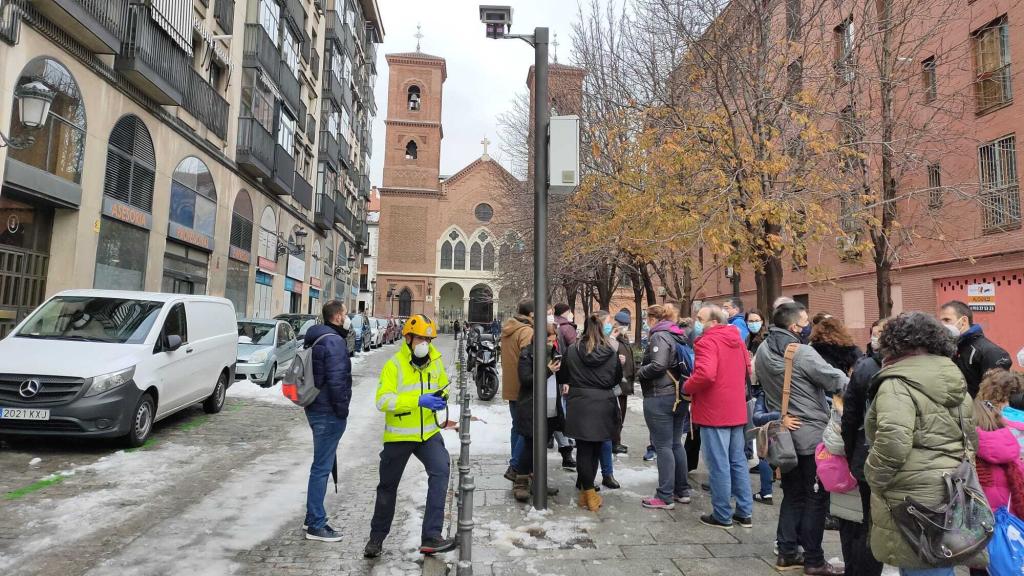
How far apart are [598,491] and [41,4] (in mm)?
12328

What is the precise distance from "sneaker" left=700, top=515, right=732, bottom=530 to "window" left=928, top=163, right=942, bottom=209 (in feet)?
29.8

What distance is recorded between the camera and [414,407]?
3979 millimetres

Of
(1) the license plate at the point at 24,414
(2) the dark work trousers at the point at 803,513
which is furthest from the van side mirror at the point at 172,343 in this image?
(2) the dark work trousers at the point at 803,513

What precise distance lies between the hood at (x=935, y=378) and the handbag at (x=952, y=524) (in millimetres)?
316

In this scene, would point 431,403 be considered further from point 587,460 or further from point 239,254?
point 239,254

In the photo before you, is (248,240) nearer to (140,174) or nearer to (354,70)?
(140,174)

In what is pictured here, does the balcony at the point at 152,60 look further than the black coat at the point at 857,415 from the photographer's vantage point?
Yes

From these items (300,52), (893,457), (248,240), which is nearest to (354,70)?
(300,52)

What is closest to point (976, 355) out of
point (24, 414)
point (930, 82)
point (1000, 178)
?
point (24, 414)

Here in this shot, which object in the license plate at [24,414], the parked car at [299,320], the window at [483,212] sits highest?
the window at [483,212]

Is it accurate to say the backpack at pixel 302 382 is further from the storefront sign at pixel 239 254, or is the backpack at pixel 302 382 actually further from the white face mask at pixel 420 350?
the storefront sign at pixel 239 254

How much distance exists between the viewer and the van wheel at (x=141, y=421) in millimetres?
6902

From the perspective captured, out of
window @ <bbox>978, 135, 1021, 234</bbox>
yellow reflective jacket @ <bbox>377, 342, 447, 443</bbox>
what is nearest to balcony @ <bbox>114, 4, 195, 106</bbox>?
yellow reflective jacket @ <bbox>377, 342, 447, 443</bbox>

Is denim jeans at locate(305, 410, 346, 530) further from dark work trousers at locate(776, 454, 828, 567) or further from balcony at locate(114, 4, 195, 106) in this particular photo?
balcony at locate(114, 4, 195, 106)
